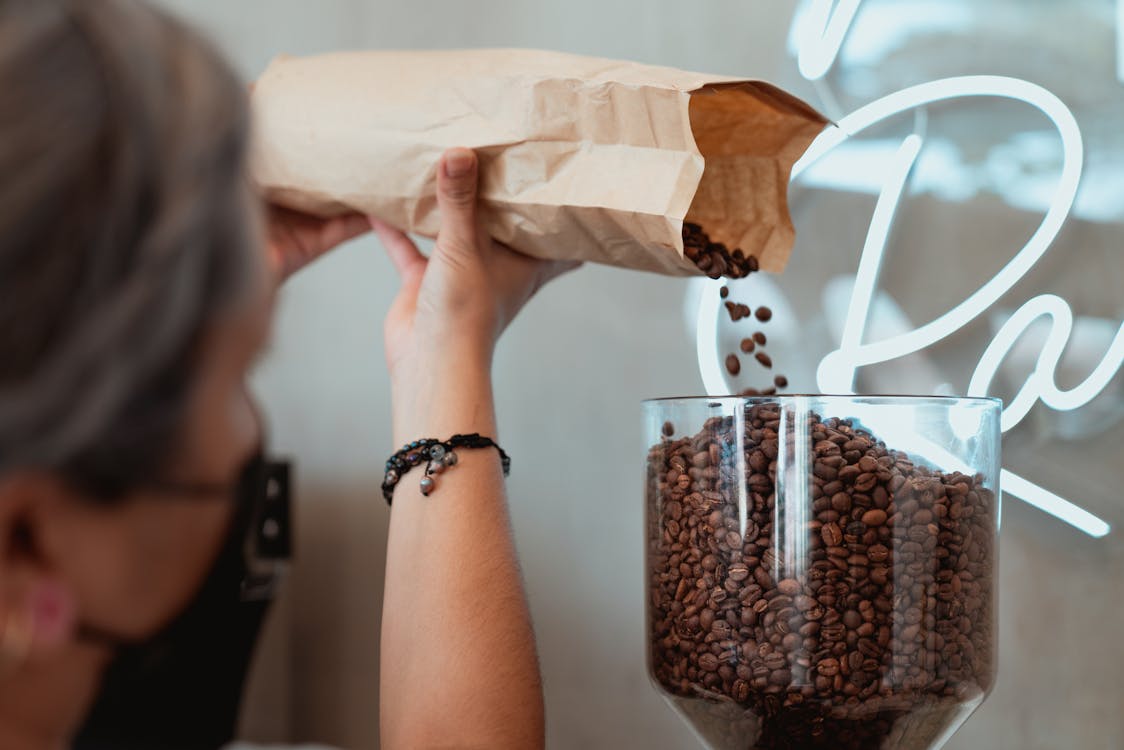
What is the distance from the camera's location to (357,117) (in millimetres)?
1060

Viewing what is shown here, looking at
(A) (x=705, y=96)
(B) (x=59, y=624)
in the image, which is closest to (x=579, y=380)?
(A) (x=705, y=96)

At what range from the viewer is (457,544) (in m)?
1.02

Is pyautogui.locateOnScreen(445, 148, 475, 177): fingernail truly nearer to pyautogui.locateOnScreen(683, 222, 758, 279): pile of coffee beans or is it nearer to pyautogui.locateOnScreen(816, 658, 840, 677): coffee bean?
pyautogui.locateOnScreen(683, 222, 758, 279): pile of coffee beans

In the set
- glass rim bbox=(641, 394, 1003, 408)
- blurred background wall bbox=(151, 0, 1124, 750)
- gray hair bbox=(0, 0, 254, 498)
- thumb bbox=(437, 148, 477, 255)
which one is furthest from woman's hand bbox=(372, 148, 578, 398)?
gray hair bbox=(0, 0, 254, 498)

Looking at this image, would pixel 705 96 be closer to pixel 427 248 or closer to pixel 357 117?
pixel 357 117

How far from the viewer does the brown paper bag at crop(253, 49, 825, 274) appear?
3.16ft

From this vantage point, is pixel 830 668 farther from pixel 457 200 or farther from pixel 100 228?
pixel 100 228

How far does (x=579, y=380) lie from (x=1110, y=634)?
79cm

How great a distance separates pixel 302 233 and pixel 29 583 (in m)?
0.77

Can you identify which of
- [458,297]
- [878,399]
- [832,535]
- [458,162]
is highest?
[458,162]

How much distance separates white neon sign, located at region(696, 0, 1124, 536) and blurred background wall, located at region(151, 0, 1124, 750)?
0.08ft

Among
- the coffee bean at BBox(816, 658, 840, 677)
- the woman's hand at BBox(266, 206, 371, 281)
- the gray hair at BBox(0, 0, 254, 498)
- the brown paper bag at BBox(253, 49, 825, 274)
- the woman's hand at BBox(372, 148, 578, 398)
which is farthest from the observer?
the woman's hand at BBox(266, 206, 371, 281)

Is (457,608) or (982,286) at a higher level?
(982,286)

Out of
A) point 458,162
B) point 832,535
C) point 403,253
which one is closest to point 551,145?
point 458,162
